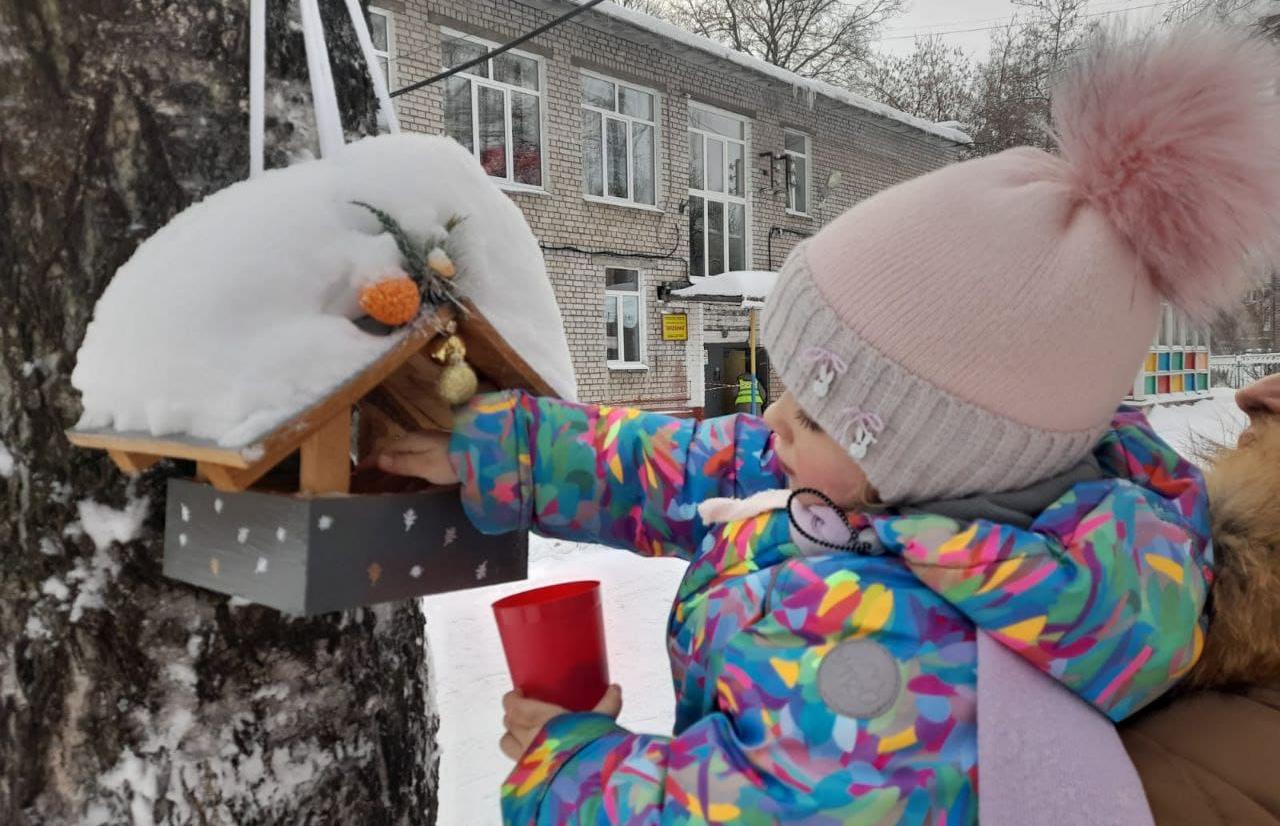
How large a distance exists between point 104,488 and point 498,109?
8.73 metres

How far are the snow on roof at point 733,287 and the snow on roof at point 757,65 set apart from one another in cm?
259

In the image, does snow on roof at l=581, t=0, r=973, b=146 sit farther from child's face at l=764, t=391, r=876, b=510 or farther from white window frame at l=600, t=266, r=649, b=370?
child's face at l=764, t=391, r=876, b=510

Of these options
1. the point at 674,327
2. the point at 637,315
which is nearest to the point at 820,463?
the point at 637,315

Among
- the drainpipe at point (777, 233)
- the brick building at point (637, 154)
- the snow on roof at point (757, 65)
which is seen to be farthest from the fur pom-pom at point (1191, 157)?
the drainpipe at point (777, 233)

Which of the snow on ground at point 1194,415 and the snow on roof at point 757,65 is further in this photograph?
the snow on ground at point 1194,415

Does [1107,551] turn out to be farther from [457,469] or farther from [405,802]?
A: [405,802]

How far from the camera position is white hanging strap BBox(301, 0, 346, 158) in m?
1.00

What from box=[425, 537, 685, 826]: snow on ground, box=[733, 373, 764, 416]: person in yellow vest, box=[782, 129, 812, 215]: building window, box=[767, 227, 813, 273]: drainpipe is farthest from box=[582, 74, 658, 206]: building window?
box=[425, 537, 685, 826]: snow on ground

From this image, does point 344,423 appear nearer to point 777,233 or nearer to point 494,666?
point 494,666

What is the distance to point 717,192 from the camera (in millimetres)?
11742

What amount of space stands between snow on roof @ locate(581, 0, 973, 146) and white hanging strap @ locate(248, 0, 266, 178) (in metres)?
8.51

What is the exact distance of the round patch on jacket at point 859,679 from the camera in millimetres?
872

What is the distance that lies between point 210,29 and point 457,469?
22.3 inches

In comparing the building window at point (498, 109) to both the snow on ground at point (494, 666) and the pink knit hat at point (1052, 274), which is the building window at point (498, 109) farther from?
the pink knit hat at point (1052, 274)
